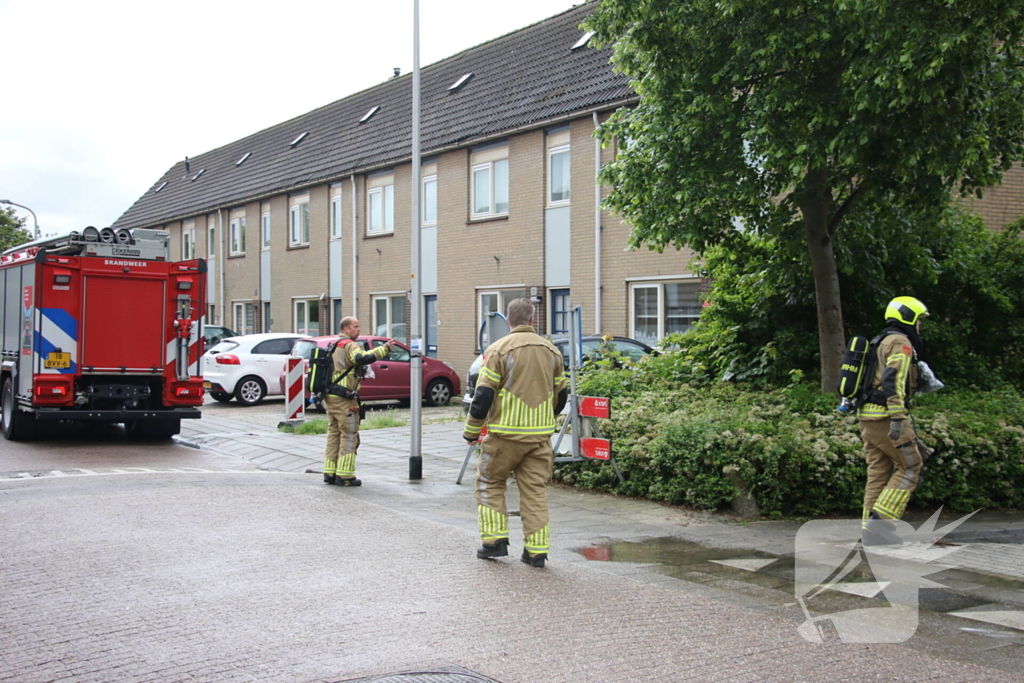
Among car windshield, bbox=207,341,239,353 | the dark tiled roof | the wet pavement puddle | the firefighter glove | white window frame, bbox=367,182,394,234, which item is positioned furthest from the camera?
white window frame, bbox=367,182,394,234

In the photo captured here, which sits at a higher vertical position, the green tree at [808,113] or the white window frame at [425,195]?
the white window frame at [425,195]

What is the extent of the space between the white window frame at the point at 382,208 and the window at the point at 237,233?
8.42 meters

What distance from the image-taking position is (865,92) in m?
8.45

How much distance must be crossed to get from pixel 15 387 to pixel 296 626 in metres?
10.7

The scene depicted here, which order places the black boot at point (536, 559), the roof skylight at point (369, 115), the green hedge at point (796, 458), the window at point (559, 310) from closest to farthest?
the black boot at point (536, 559)
the green hedge at point (796, 458)
the window at point (559, 310)
the roof skylight at point (369, 115)

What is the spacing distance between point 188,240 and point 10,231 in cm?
1683

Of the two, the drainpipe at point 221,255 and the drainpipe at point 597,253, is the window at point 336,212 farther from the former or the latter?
the drainpipe at point 597,253

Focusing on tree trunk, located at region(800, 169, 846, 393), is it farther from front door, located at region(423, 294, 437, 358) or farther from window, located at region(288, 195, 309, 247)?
window, located at region(288, 195, 309, 247)

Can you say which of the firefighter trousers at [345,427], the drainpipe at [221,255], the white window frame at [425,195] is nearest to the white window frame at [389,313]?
the white window frame at [425,195]

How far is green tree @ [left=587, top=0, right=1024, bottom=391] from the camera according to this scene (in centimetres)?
828

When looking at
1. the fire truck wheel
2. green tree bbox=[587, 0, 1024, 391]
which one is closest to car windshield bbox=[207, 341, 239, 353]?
the fire truck wheel

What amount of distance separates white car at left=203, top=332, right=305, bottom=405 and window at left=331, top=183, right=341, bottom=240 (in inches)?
302

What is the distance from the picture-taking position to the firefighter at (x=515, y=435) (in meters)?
6.59

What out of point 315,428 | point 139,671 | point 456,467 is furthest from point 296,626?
point 315,428
